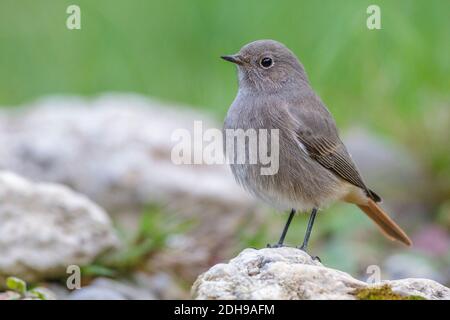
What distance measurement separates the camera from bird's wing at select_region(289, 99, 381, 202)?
547cm

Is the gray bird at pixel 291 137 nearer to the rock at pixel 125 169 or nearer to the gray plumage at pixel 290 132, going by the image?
the gray plumage at pixel 290 132

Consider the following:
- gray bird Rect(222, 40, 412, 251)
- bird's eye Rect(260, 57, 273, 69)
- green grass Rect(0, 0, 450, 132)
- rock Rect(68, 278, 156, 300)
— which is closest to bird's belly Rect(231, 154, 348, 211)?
gray bird Rect(222, 40, 412, 251)

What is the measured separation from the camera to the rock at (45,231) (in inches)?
220

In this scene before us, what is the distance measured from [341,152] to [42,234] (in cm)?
199

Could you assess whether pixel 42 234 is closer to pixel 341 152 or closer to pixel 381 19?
pixel 341 152

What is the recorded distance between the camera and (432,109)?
7941 mm

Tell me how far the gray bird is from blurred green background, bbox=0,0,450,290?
998mm

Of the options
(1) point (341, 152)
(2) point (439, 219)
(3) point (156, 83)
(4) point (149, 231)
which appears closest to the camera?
(1) point (341, 152)

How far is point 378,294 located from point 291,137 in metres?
1.75

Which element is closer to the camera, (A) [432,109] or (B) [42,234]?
(B) [42,234]

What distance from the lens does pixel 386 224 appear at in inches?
237

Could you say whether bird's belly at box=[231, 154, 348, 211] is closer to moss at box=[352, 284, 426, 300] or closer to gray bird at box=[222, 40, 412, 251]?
gray bird at box=[222, 40, 412, 251]

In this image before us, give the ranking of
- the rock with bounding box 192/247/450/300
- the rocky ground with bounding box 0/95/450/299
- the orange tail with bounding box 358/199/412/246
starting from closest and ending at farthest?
the rock with bounding box 192/247/450/300, the rocky ground with bounding box 0/95/450/299, the orange tail with bounding box 358/199/412/246
